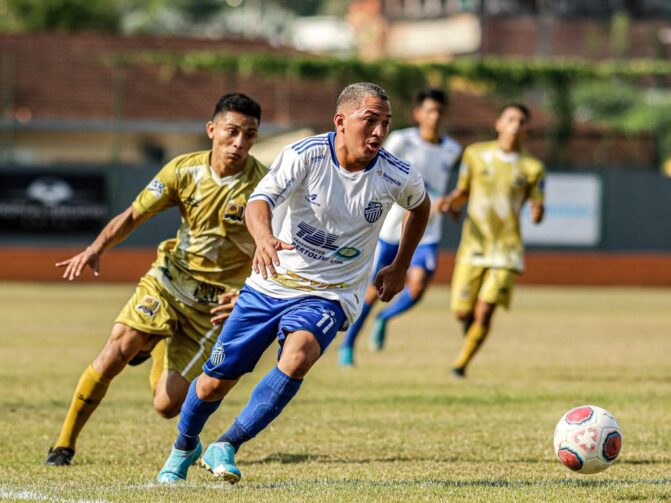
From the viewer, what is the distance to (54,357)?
1436 centimetres

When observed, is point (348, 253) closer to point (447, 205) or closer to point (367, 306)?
point (447, 205)

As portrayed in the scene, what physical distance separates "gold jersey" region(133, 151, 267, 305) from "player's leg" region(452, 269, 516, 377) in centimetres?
453

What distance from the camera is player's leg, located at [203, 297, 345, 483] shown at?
6.88 m

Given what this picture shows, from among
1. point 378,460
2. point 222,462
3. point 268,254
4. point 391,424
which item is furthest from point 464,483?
point 391,424

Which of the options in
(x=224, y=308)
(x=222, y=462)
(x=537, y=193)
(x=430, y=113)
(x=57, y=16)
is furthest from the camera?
(x=57, y=16)

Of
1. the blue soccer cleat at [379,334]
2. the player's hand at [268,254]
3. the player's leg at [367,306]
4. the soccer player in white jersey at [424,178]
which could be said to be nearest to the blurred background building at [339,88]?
the blue soccer cleat at [379,334]

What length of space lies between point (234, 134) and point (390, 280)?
133cm

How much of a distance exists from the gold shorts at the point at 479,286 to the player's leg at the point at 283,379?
18.7ft

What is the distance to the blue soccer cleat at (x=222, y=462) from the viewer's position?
6.86 m

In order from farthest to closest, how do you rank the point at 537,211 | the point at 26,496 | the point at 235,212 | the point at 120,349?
1. the point at 537,211
2. the point at 235,212
3. the point at 120,349
4. the point at 26,496

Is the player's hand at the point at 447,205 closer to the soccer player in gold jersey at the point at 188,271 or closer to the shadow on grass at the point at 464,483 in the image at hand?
the soccer player in gold jersey at the point at 188,271

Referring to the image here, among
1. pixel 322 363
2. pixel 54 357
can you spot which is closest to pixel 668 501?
pixel 322 363

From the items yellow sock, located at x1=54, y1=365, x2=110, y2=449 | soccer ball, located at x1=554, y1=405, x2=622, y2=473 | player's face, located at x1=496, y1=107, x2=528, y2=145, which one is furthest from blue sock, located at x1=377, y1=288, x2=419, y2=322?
soccer ball, located at x1=554, y1=405, x2=622, y2=473

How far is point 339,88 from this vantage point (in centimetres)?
3369
